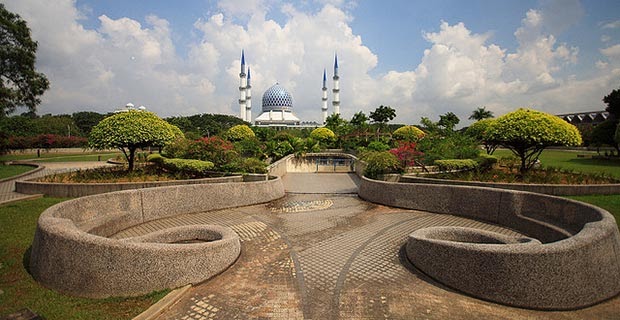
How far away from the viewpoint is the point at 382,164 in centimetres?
1293

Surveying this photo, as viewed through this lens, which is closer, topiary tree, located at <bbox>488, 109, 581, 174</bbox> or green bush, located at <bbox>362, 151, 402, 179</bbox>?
topiary tree, located at <bbox>488, 109, 581, 174</bbox>

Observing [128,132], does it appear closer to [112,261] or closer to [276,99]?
[112,261]

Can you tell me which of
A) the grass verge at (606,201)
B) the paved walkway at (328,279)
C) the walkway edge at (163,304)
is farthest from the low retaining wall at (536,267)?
the walkway edge at (163,304)

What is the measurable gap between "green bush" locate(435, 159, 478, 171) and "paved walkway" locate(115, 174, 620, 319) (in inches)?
168

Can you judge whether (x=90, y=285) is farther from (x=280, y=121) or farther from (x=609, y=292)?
(x=280, y=121)

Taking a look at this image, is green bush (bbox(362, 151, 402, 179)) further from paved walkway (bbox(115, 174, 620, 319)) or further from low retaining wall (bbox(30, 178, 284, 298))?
low retaining wall (bbox(30, 178, 284, 298))

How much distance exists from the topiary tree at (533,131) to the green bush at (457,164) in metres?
→ 1.52

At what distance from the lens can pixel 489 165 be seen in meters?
13.6

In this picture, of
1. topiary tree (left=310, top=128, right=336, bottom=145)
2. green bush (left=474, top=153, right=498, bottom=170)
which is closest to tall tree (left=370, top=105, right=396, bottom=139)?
topiary tree (left=310, top=128, right=336, bottom=145)

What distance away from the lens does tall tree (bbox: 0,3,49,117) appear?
18812mm

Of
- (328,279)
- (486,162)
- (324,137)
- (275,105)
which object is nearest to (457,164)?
(486,162)

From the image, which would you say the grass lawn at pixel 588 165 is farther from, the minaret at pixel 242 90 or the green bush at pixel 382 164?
the minaret at pixel 242 90

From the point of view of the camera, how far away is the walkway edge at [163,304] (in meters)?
4.09

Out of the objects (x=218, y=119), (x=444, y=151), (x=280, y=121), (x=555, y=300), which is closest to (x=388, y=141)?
(x=444, y=151)
